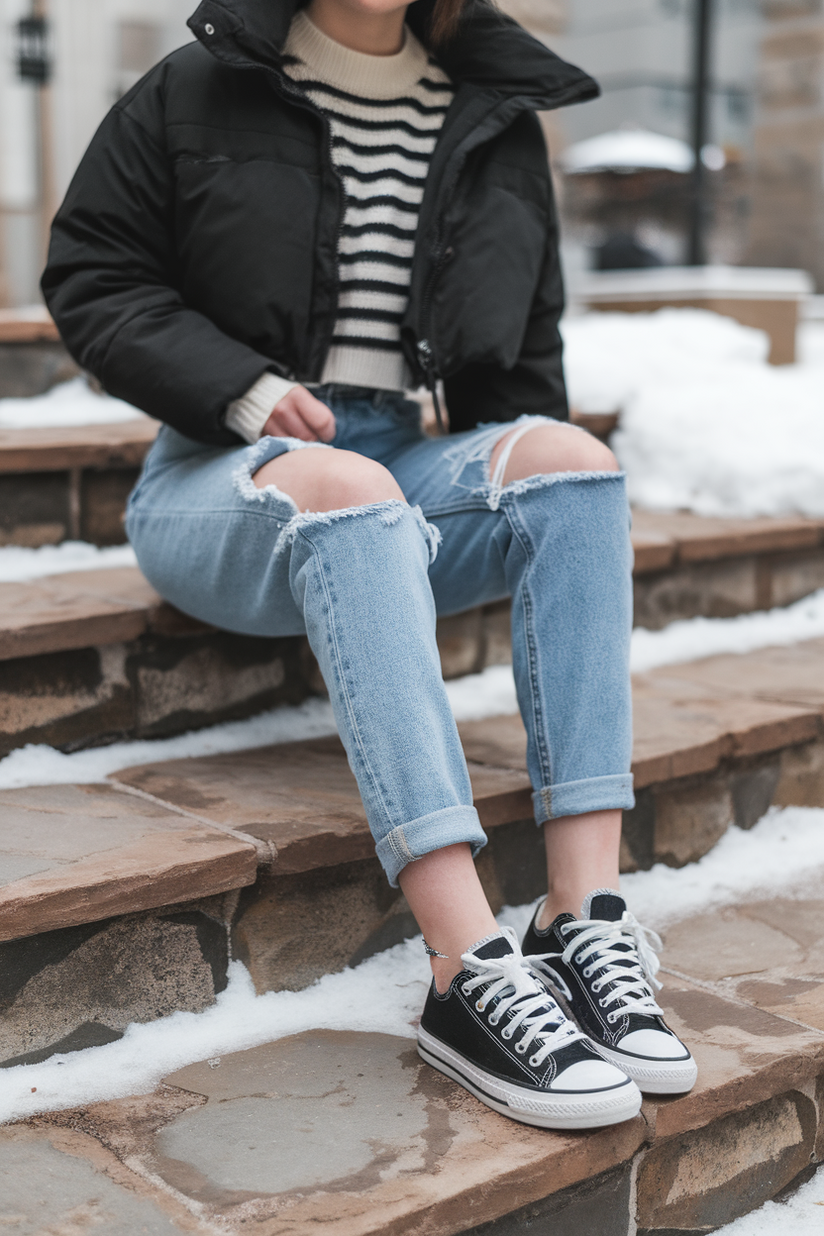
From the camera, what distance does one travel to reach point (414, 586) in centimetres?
131

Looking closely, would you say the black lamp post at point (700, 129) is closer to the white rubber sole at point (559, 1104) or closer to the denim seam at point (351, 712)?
the denim seam at point (351, 712)

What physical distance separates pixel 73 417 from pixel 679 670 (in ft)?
4.40

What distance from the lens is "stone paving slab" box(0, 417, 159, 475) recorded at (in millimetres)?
2086

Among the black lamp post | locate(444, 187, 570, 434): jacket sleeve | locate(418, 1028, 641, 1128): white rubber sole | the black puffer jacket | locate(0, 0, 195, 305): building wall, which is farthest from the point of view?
the black lamp post

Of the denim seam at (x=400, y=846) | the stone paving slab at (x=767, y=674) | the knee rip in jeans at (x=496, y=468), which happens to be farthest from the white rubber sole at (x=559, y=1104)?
the stone paving slab at (x=767, y=674)

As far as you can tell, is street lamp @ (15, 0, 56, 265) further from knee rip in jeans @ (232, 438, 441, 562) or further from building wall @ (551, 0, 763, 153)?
building wall @ (551, 0, 763, 153)

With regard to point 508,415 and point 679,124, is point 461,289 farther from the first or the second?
point 679,124

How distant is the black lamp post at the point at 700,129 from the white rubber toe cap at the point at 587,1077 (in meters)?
4.45

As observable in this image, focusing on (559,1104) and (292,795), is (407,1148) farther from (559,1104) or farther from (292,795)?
(292,795)

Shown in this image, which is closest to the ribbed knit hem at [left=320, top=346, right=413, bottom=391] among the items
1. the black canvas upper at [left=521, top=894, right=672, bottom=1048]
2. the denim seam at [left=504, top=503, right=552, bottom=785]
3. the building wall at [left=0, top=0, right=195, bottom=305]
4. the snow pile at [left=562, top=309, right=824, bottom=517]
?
the denim seam at [left=504, top=503, right=552, bottom=785]

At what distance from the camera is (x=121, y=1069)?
1298 mm

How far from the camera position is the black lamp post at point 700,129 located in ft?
16.6

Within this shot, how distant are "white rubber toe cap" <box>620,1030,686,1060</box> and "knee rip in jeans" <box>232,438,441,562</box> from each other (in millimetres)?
557

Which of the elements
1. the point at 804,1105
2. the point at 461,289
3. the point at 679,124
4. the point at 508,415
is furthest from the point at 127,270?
the point at 679,124
